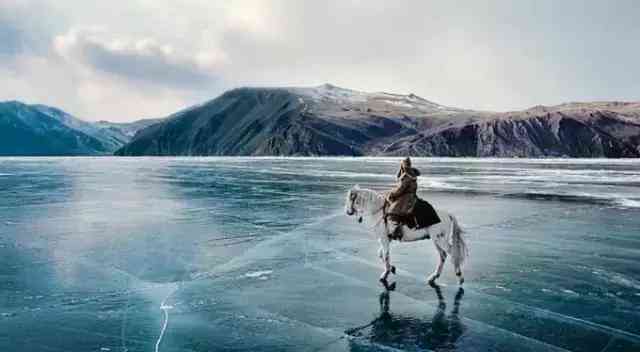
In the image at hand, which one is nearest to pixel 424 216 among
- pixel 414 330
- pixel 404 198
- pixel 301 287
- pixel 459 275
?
pixel 404 198

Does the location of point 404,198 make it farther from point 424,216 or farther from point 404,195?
point 424,216

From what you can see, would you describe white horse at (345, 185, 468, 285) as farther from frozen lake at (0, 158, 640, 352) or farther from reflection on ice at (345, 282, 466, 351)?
reflection on ice at (345, 282, 466, 351)

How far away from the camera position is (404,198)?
10.6 meters

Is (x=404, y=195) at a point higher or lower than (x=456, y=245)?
higher

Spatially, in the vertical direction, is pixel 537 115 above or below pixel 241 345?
above

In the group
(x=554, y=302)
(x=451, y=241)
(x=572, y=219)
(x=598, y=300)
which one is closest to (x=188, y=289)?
(x=451, y=241)

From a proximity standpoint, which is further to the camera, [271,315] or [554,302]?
[554,302]

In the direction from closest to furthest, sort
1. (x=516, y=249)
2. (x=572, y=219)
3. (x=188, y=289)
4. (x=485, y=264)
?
(x=188, y=289) < (x=485, y=264) < (x=516, y=249) < (x=572, y=219)

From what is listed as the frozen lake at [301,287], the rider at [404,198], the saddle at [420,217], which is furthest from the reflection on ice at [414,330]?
the rider at [404,198]

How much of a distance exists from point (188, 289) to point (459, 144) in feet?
623

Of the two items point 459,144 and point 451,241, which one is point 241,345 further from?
point 459,144

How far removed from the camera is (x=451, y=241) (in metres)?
10.6

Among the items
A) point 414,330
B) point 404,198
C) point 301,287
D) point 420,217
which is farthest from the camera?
point 404,198

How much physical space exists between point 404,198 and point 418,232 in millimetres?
795
